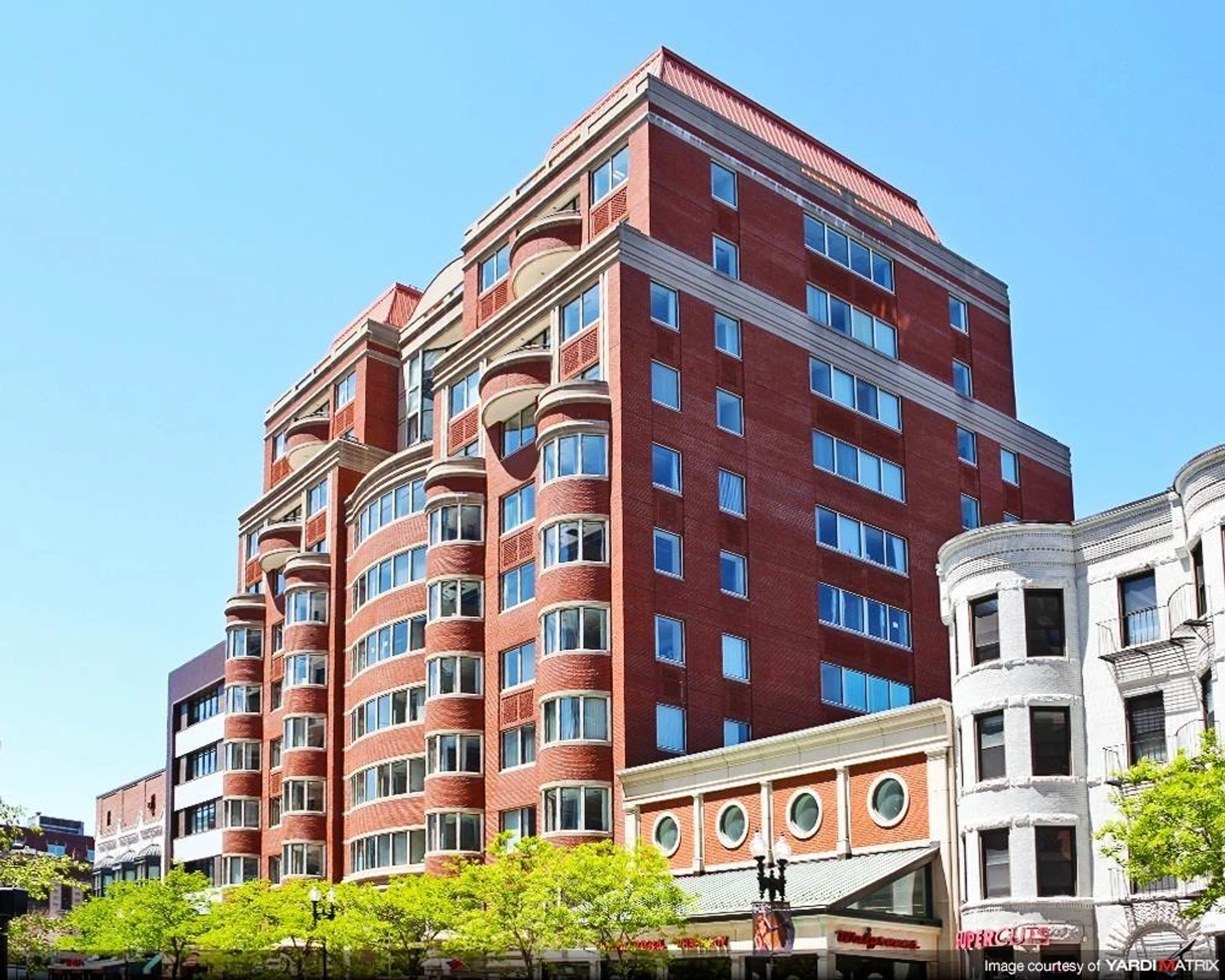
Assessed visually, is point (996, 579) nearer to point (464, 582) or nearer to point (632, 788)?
point (632, 788)

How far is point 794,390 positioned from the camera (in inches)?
2633

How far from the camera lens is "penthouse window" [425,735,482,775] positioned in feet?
208

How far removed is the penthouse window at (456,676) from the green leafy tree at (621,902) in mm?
17873

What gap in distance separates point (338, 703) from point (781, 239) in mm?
29243

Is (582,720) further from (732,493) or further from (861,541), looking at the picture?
(861,541)

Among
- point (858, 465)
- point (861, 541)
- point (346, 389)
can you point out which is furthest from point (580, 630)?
point (346, 389)

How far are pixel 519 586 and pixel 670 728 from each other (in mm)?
8592

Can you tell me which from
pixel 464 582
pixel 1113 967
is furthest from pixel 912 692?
A: pixel 1113 967

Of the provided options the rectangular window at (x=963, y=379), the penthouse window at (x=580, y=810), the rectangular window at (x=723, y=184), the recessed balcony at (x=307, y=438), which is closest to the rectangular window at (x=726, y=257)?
the rectangular window at (x=723, y=184)

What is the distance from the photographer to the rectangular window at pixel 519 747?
6059 centimetres

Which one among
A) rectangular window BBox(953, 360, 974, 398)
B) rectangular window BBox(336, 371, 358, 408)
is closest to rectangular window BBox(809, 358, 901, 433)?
rectangular window BBox(953, 360, 974, 398)

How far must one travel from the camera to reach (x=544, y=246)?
6788cm

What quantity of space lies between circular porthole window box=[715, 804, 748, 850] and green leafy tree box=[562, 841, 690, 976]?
5673 millimetres

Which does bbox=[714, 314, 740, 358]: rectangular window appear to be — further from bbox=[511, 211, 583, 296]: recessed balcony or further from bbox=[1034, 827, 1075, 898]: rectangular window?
bbox=[1034, 827, 1075, 898]: rectangular window
